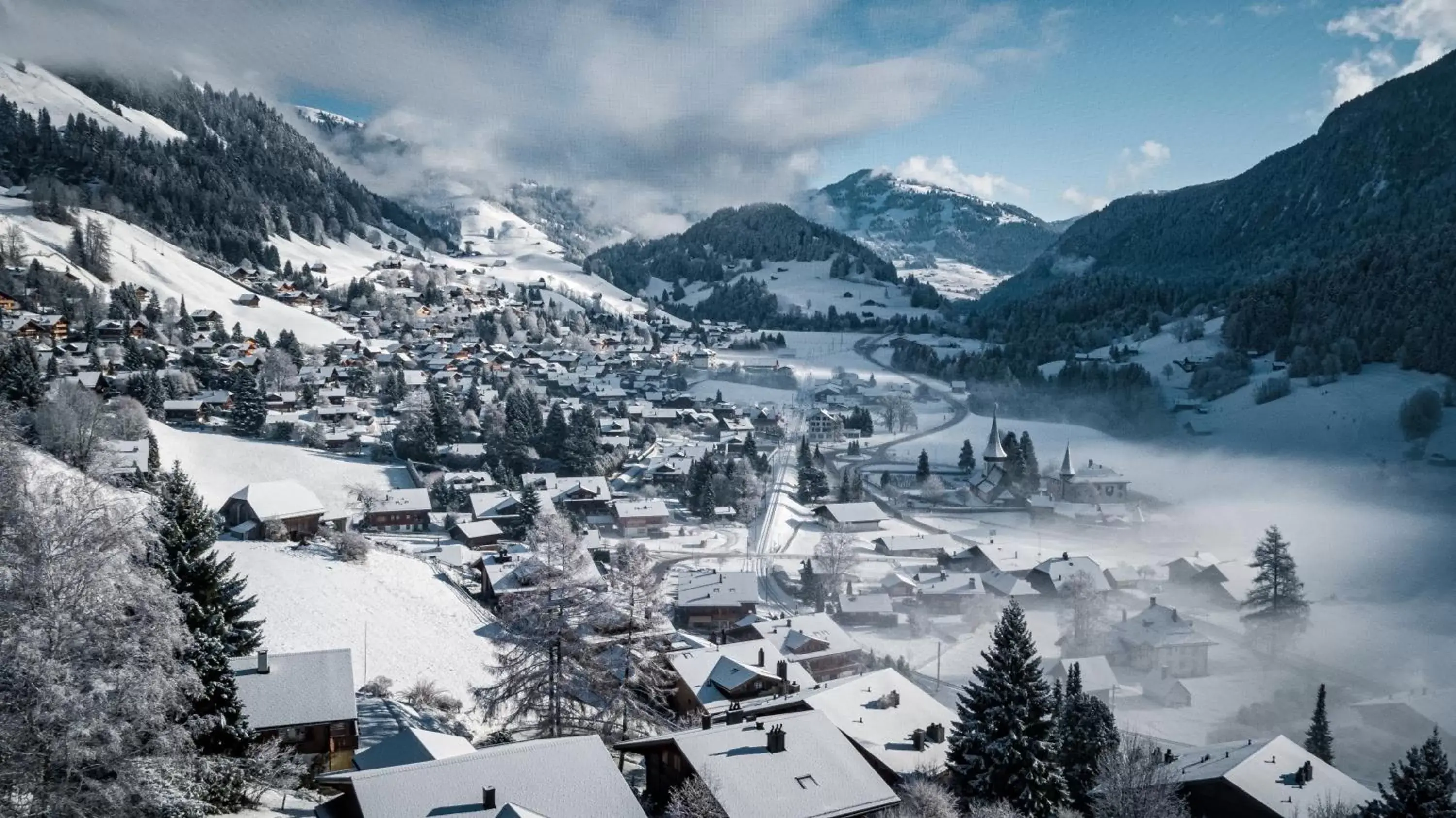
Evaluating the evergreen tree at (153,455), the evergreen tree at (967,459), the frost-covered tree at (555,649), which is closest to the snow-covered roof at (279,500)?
the evergreen tree at (153,455)

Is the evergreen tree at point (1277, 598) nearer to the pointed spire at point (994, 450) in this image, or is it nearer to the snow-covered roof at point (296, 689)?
the pointed spire at point (994, 450)

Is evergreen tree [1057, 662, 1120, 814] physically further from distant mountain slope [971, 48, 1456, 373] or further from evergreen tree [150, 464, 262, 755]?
distant mountain slope [971, 48, 1456, 373]

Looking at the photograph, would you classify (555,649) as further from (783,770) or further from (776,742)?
(783,770)

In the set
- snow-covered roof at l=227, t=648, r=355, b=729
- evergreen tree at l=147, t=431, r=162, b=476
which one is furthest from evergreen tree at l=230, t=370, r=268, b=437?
snow-covered roof at l=227, t=648, r=355, b=729

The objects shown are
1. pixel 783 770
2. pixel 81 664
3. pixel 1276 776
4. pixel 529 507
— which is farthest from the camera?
pixel 529 507

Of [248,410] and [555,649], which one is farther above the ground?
[248,410]

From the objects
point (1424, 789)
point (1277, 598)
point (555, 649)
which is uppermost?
point (555, 649)

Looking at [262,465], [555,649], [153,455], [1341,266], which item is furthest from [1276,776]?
[1341,266]
